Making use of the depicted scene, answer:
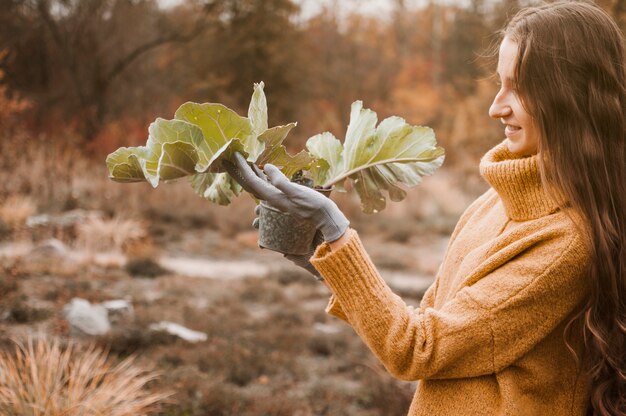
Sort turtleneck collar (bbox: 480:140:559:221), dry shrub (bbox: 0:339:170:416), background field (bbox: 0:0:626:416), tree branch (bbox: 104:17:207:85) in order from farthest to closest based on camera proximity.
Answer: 1. tree branch (bbox: 104:17:207:85)
2. background field (bbox: 0:0:626:416)
3. dry shrub (bbox: 0:339:170:416)
4. turtleneck collar (bbox: 480:140:559:221)

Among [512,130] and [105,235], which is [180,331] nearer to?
[105,235]

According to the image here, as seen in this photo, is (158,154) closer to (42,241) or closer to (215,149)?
(215,149)

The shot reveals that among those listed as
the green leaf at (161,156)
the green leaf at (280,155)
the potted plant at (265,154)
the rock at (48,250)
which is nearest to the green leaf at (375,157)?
the potted plant at (265,154)

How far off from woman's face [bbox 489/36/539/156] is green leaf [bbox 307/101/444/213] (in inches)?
16.2

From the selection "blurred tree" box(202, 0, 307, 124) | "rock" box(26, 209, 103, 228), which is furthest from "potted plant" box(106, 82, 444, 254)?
"blurred tree" box(202, 0, 307, 124)

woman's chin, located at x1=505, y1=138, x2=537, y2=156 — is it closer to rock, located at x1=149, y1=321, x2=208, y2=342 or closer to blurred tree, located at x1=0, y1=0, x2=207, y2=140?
rock, located at x1=149, y1=321, x2=208, y2=342

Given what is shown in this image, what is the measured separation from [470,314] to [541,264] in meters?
0.19

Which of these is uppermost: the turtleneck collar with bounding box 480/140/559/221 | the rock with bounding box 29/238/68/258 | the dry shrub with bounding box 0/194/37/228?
the turtleneck collar with bounding box 480/140/559/221

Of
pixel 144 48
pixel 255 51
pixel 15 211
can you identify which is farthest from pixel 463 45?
pixel 15 211

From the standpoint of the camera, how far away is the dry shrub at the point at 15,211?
8.30 meters

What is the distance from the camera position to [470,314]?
1.44m

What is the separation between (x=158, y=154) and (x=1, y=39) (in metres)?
14.1

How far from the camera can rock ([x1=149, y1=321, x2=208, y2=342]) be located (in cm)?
545

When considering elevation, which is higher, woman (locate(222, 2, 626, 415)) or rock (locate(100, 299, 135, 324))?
woman (locate(222, 2, 626, 415))
